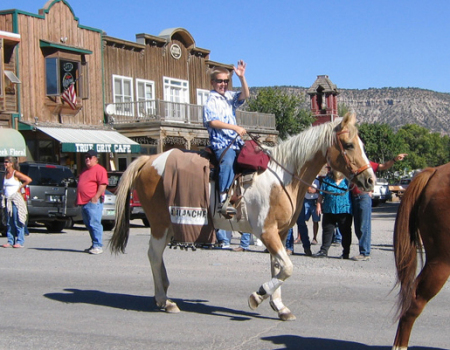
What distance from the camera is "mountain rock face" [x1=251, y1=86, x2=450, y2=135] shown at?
17738 centimetres

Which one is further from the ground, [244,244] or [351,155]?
[351,155]

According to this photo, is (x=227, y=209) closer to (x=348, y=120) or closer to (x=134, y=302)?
(x=348, y=120)

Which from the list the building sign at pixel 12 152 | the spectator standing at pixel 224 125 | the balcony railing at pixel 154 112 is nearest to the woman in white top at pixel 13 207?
the spectator standing at pixel 224 125

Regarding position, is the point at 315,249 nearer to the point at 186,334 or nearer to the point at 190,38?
the point at 186,334

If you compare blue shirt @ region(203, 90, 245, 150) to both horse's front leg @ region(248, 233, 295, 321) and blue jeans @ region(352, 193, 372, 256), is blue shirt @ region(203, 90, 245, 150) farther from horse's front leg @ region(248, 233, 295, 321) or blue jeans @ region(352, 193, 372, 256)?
blue jeans @ region(352, 193, 372, 256)

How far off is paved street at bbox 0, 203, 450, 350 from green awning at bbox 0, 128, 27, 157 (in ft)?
45.1

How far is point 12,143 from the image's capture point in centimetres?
2520

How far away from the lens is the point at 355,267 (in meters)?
10.7

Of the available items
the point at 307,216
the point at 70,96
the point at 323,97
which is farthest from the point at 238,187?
the point at 323,97

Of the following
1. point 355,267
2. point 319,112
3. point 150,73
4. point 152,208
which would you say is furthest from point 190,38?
point 152,208

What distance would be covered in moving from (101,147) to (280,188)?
74.3 feet

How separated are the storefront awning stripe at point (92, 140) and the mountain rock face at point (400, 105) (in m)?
151

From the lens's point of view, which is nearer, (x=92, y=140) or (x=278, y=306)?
(x=278, y=306)

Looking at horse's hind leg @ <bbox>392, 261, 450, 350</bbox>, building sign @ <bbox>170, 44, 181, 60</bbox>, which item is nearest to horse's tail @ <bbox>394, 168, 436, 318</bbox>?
horse's hind leg @ <bbox>392, 261, 450, 350</bbox>
